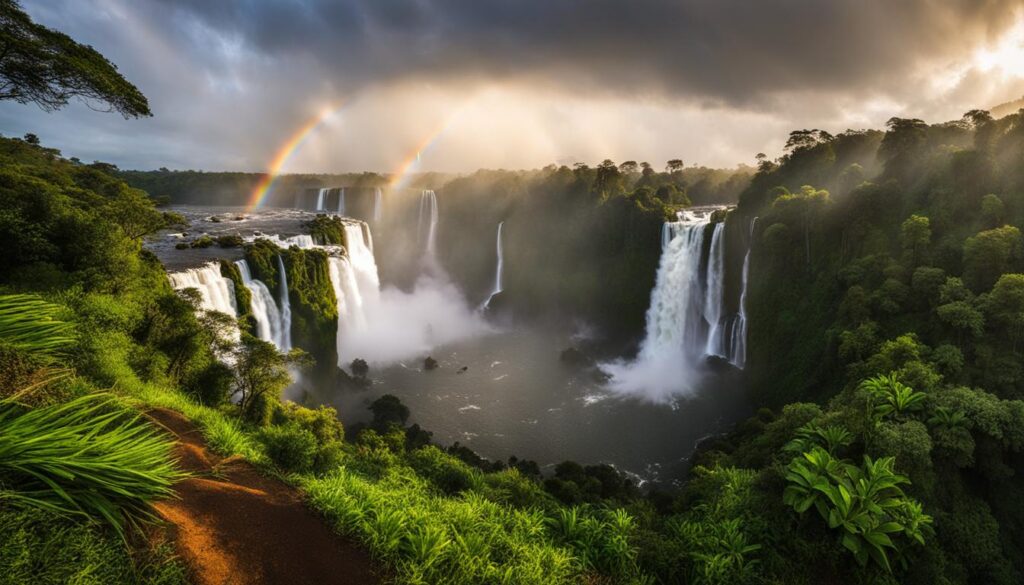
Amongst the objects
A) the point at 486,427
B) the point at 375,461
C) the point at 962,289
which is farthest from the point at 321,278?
the point at 962,289

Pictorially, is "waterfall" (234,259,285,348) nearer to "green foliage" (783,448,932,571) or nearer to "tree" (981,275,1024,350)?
"green foliage" (783,448,932,571)

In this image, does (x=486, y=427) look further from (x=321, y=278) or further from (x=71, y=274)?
(x=71, y=274)

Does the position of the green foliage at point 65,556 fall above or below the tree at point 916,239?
below

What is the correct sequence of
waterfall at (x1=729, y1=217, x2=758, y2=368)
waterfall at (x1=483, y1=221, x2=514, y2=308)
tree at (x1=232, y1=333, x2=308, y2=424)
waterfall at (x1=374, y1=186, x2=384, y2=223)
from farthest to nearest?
waterfall at (x1=374, y1=186, x2=384, y2=223)
waterfall at (x1=483, y1=221, x2=514, y2=308)
waterfall at (x1=729, y1=217, x2=758, y2=368)
tree at (x1=232, y1=333, x2=308, y2=424)

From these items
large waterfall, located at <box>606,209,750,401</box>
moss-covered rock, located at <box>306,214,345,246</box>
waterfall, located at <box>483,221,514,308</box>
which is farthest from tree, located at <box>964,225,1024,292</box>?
waterfall, located at <box>483,221,514,308</box>

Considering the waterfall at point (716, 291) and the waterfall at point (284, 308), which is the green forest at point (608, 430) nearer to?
the waterfall at point (284, 308)

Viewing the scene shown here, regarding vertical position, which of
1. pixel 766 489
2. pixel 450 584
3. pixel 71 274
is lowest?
pixel 766 489

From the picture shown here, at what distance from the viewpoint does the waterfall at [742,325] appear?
119ft

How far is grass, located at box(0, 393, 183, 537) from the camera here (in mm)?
3883

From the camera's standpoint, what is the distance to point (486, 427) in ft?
100

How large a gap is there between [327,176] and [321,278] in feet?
293

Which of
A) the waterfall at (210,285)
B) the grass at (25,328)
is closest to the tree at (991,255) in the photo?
the grass at (25,328)

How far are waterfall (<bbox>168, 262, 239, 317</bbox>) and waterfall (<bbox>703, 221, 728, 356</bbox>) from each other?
37893 mm

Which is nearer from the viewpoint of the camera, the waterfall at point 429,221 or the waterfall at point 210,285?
the waterfall at point 210,285
